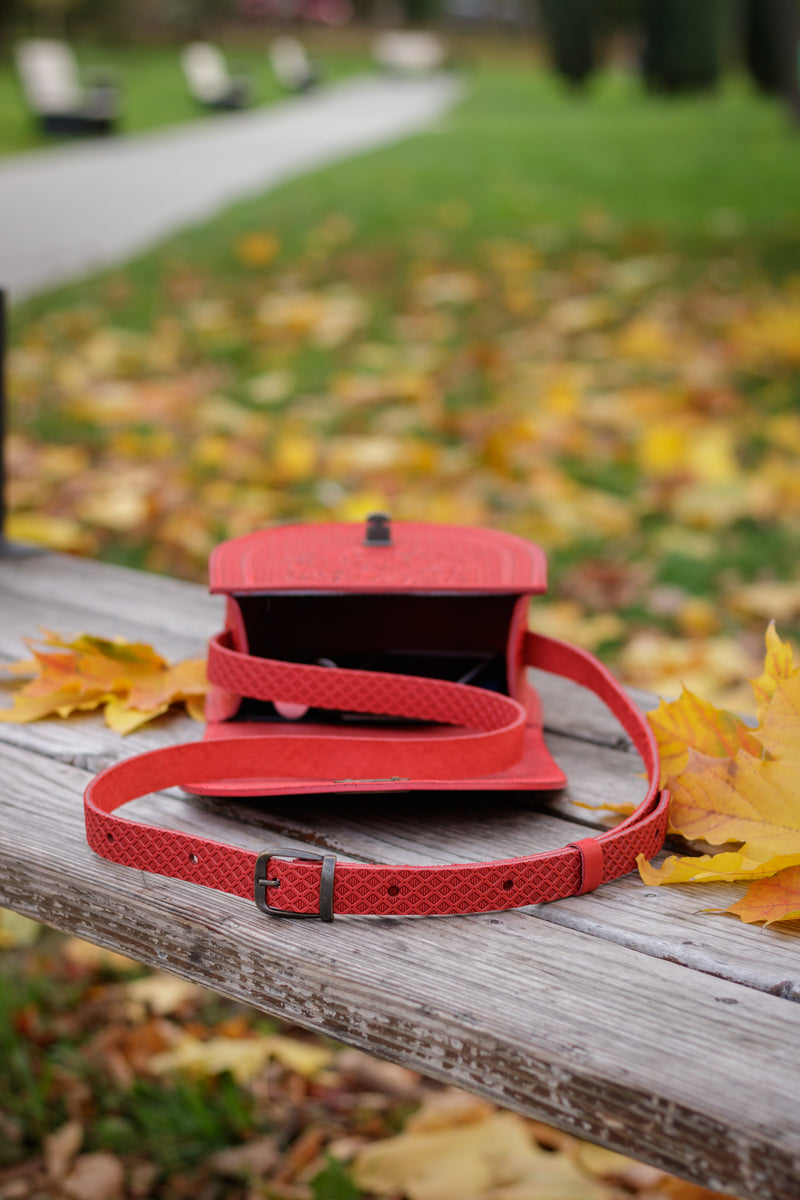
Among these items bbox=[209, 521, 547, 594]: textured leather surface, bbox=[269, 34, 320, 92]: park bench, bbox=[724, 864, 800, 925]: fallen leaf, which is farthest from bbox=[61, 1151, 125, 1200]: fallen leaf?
bbox=[269, 34, 320, 92]: park bench

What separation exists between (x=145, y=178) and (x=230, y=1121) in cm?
966

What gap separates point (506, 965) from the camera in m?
0.79

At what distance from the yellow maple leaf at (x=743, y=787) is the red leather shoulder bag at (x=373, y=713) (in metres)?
0.03

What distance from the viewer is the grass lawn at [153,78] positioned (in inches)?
565

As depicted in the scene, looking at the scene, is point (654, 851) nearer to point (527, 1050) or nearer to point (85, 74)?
point (527, 1050)

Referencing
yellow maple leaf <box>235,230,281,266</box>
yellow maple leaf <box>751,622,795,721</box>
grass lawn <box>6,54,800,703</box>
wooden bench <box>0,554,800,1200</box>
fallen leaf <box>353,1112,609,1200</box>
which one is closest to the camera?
wooden bench <box>0,554,800,1200</box>

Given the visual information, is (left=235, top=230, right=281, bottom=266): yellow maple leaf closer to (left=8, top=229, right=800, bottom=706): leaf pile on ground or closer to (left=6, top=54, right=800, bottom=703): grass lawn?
(left=6, top=54, right=800, bottom=703): grass lawn

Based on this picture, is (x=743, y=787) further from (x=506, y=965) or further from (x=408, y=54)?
(x=408, y=54)

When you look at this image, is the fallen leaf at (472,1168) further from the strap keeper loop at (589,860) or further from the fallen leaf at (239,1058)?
the strap keeper loop at (589,860)

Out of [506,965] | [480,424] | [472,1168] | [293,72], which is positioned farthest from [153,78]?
[506,965]

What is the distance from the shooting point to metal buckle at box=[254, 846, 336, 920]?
0.82 m

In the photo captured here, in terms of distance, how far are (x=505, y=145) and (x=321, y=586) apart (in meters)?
10.6

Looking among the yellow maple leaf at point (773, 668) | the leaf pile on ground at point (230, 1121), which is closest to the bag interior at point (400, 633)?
the yellow maple leaf at point (773, 668)

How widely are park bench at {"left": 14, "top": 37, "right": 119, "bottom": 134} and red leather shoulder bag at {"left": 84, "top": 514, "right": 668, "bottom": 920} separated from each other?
523 inches
